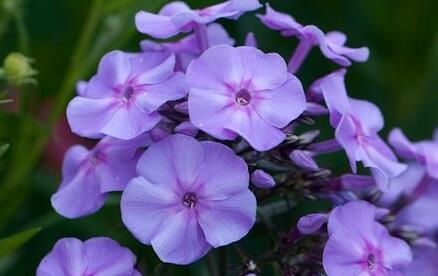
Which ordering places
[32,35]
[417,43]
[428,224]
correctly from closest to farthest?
[428,224]
[32,35]
[417,43]

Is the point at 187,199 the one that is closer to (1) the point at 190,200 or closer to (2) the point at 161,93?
(1) the point at 190,200

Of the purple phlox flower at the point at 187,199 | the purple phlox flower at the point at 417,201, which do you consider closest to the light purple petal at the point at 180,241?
the purple phlox flower at the point at 187,199

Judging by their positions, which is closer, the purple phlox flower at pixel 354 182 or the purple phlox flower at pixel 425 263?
the purple phlox flower at pixel 354 182

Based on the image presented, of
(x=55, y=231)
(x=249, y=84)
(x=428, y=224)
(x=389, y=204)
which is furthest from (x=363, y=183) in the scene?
(x=55, y=231)

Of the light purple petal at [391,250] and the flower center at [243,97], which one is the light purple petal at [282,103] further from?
the light purple petal at [391,250]

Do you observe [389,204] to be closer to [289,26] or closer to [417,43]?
[289,26]

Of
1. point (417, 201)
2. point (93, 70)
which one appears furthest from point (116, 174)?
point (417, 201)

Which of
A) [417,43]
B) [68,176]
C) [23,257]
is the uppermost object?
[68,176]
